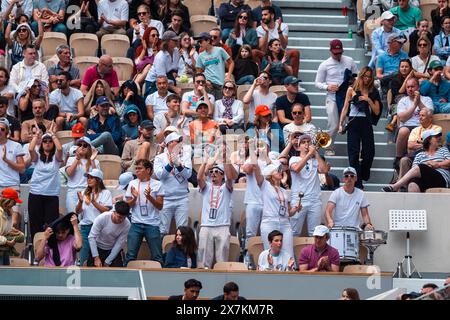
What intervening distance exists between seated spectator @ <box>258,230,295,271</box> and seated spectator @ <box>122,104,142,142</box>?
11.6 ft

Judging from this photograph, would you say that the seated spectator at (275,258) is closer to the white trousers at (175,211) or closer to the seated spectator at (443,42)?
the white trousers at (175,211)

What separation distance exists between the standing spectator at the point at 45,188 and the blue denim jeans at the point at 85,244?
0.66 metres

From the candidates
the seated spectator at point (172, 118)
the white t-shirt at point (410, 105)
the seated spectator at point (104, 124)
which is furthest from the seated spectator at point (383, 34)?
the seated spectator at point (104, 124)

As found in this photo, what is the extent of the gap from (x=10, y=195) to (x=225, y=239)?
289cm

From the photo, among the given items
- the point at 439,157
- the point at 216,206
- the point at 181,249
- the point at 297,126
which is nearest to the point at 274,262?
the point at 181,249

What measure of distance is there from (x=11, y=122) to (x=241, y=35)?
4.59 m

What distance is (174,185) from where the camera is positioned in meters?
22.9

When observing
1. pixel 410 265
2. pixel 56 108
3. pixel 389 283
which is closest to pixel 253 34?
pixel 56 108

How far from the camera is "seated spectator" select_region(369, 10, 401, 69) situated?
2673cm

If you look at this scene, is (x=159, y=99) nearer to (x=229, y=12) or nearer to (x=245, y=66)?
(x=245, y=66)

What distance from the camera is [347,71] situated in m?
25.5

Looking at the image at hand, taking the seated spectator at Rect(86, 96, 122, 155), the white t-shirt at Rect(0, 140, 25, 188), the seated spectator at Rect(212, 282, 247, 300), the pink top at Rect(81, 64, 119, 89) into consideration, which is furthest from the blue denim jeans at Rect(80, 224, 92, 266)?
the pink top at Rect(81, 64, 119, 89)
